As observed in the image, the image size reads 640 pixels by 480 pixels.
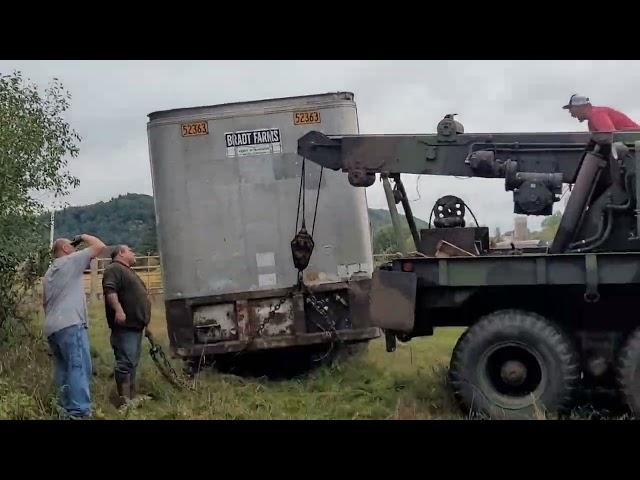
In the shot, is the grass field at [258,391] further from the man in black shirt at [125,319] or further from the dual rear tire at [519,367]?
A: the dual rear tire at [519,367]

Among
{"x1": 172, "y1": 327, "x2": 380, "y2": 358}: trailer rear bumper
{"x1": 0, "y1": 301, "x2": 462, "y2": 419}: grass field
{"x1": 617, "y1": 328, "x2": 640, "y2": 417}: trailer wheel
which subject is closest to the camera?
{"x1": 617, "y1": 328, "x2": 640, "y2": 417}: trailer wheel

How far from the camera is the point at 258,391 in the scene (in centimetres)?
1060

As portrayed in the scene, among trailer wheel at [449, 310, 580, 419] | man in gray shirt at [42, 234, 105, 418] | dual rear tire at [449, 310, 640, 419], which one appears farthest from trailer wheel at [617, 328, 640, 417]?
man in gray shirt at [42, 234, 105, 418]

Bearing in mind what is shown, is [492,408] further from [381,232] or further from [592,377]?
[381,232]

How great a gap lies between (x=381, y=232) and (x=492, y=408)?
10.1m

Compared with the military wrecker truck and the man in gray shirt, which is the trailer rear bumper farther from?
the man in gray shirt

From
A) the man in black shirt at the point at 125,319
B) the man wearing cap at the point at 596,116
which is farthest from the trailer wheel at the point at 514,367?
the man in black shirt at the point at 125,319

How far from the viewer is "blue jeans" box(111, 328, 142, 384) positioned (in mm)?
10211

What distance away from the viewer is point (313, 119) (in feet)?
38.6

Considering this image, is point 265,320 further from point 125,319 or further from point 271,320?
point 125,319

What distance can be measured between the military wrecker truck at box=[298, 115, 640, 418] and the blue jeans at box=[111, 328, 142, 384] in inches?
98.1

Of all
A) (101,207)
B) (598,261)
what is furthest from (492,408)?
(101,207)

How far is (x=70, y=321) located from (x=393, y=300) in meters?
2.92

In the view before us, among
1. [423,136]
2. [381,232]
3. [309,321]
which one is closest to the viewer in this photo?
[423,136]
